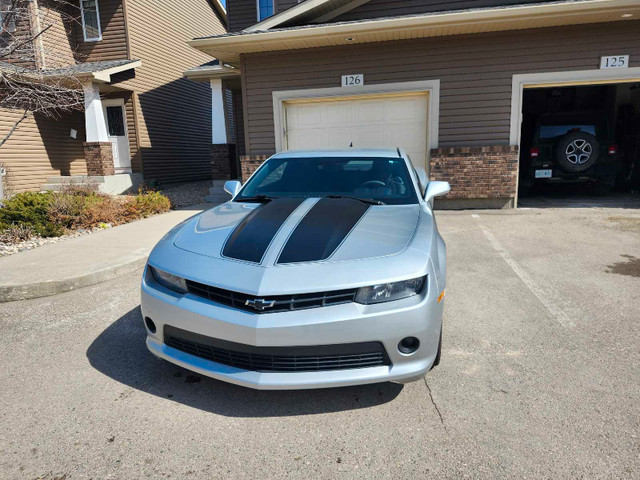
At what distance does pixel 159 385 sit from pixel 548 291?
12.9ft

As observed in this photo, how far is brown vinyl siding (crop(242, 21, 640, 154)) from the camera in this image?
28.9 ft

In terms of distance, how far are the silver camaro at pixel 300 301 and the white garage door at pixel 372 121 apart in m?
7.26

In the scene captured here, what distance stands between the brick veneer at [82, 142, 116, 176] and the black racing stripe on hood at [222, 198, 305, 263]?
1178cm

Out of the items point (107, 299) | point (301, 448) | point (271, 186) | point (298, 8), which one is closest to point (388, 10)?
point (298, 8)

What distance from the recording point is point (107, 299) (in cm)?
459

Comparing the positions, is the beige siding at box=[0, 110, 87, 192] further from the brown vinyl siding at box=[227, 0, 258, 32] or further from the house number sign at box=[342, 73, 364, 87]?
the house number sign at box=[342, 73, 364, 87]

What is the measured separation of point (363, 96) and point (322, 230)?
7767mm

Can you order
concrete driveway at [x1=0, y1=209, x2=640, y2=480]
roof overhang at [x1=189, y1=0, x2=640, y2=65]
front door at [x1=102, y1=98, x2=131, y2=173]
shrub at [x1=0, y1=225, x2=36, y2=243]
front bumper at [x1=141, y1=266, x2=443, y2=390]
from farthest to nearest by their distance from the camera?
front door at [x1=102, y1=98, x2=131, y2=173]
roof overhang at [x1=189, y1=0, x2=640, y2=65]
shrub at [x1=0, y1=225, x2=36, y2=243]
front bumper at [x1=141, y1=266, x2=443, y2=390]
concrete driveway at [x1=0, y1=209, x2=640, y2=480]

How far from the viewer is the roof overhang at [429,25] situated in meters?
7.94

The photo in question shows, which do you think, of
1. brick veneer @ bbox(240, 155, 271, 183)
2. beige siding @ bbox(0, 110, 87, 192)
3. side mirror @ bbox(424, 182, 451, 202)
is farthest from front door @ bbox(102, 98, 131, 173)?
side mirror @ bbox(424, 182, 451, 202)

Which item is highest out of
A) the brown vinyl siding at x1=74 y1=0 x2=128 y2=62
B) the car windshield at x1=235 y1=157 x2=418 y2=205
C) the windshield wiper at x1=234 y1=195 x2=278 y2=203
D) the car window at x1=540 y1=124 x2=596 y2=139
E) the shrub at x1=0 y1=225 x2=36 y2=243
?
the brown vinyl siding at x1=74 y1=0 x2=128 y2=62

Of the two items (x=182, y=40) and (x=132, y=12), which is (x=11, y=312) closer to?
(x=132, y=12)

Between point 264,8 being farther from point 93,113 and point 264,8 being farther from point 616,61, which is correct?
point 616,61

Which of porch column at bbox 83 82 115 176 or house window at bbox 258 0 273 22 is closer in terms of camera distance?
porch column at bbox 83 82 115 176
